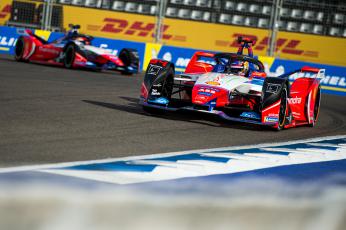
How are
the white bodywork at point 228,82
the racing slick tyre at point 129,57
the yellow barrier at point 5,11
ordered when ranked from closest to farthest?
the white bodywork at point 228,82 → the racing slick tyre at point 129,57 → the yellow barrier at point 5,11

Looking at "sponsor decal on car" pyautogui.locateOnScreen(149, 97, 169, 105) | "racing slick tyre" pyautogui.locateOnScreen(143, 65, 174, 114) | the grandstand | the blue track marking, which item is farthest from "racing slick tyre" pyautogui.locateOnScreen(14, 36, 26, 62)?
the blue track marking

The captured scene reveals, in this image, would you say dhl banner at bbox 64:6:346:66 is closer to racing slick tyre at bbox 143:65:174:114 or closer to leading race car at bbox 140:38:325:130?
leading race car at bbox 140:38:325:130

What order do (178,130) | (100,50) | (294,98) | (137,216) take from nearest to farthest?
(137,216) < (178,130) < (294,98) < (100,50)

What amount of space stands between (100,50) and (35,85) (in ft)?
21.0

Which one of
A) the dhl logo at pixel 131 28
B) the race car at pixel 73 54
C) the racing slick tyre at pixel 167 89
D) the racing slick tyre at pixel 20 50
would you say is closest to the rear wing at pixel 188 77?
the racing slick tyre at pixel 167 89

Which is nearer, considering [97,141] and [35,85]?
[97,141]

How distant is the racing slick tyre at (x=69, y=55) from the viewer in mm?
18781

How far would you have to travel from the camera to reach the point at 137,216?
3.76 m

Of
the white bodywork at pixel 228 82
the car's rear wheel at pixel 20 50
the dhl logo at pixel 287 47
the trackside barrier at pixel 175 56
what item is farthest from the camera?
the dhl logo at pixel 287 47

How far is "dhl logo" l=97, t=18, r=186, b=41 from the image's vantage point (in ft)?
93.4

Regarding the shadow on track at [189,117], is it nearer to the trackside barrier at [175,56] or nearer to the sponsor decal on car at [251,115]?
the sponsor decal on car at [251,115]

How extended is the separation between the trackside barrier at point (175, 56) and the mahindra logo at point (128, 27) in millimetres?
4595

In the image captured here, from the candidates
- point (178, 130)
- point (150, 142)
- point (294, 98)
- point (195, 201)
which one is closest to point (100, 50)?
point (294, 98)

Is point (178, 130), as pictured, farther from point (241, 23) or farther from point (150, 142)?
point (241, 23)
